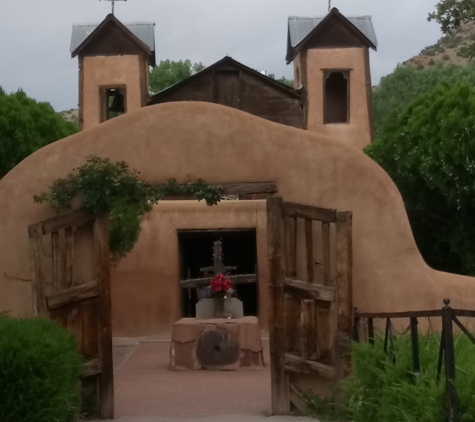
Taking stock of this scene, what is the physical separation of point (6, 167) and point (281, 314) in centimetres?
1257

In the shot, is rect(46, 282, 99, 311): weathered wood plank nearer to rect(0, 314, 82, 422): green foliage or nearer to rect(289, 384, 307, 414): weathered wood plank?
rect(0, 314, 82, 422): green foliage

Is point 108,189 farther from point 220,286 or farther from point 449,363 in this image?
point 220,286

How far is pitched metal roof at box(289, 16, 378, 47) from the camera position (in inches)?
1026

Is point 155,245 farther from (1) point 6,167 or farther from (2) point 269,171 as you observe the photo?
(2) point 269,171

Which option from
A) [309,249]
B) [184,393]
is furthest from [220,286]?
[309,249]

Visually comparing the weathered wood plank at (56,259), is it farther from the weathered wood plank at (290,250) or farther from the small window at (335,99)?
the small window at (335,99)

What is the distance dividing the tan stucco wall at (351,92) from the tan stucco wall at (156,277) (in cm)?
552

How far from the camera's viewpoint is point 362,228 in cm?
1036

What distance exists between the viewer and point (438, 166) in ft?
64.8

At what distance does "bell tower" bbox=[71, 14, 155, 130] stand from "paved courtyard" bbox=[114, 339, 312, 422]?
9.82m

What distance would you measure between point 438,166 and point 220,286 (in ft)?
20.3

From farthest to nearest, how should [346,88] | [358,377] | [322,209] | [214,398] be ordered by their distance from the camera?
[346,88], [214,398], [322,209], [358,377]

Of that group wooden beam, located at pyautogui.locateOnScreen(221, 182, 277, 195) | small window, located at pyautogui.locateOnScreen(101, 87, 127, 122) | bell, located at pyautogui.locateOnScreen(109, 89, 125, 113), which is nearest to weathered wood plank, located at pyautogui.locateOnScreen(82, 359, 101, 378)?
wooden beam, located at pyautogui.locateOnScreen(221, 182, 277, 195)

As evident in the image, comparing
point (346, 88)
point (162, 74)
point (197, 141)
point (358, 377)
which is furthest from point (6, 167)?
point (162, 74)
